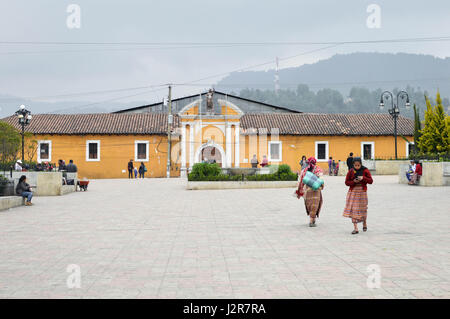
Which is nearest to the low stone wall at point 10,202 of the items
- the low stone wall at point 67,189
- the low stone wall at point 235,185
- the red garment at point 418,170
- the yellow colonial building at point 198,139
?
the low stone wall at point 67,189

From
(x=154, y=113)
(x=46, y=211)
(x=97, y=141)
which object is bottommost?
(x=46, y=211)

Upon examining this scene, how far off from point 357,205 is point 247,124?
3043 cm

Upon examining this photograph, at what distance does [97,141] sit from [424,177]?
26.2 meters

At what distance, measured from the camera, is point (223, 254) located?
249 inches

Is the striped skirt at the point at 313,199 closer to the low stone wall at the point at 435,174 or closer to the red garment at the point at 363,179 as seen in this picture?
the red garment at the point at 363,179

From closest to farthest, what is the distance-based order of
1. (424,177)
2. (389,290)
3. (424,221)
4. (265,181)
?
(389,290) < (424,221) < (424,177) < (265,181)

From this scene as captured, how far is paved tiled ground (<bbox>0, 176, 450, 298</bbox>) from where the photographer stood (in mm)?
4527

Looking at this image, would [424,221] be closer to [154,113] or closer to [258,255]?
[258,255]

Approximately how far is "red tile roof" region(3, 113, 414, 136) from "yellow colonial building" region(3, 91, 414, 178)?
3.2 inches

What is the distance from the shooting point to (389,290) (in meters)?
4.42

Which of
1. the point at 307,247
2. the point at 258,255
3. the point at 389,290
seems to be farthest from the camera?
the point at 307,247

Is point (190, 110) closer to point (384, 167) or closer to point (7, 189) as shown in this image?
point (384, 167)

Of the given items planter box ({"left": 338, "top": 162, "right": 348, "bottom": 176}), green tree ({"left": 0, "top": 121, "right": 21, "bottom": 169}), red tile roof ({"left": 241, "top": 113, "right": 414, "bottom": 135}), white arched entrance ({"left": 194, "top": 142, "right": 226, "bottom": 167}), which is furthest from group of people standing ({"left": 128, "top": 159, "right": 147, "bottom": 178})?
planter box ({"left": 338, "top": 162, "right": 348, "bottom": 176})
